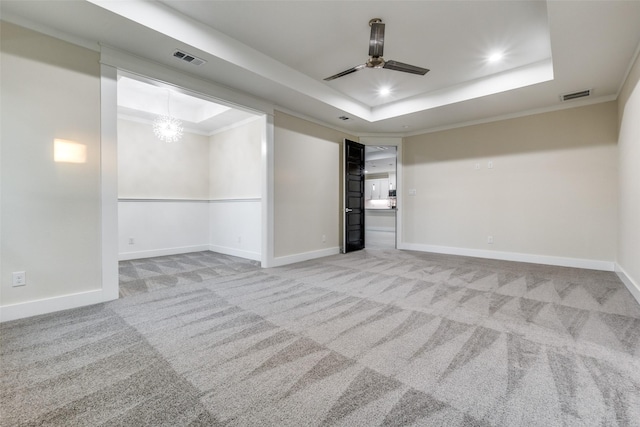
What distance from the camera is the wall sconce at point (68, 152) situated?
2.65 m

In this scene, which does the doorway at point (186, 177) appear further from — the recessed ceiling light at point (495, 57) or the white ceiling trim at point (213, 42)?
the recessed ceiling light at point (495, 57)

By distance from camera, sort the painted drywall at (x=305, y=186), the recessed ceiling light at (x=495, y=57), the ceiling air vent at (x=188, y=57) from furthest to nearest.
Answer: the painted drywall at (x=305, y=186) < the recessed ceiling light at (x=495, y=57) < the ceiling air vent at (x=188, y=57)

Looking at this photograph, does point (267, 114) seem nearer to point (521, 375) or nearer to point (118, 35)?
point (118, 35)

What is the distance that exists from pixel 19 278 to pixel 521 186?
6.80m

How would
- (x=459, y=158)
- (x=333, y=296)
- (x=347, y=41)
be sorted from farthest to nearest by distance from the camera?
(x=459, y=158) < (x=347, y=41) < (x=333, y=296)

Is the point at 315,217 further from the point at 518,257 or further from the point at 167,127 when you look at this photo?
the point at 518,257

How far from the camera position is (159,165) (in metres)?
5.70

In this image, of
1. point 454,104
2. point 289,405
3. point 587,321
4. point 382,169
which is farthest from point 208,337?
point 382,169

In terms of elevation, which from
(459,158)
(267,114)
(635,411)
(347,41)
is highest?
(347,41)

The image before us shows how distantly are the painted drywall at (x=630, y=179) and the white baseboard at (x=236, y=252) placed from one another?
16.6ft

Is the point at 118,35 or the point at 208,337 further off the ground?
the point at 118,35

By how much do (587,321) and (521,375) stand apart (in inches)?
52.9

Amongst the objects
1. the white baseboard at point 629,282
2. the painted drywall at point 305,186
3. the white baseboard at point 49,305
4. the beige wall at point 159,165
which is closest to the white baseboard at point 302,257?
the painted drywall at point 305,186

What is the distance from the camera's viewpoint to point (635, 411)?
1.34m
